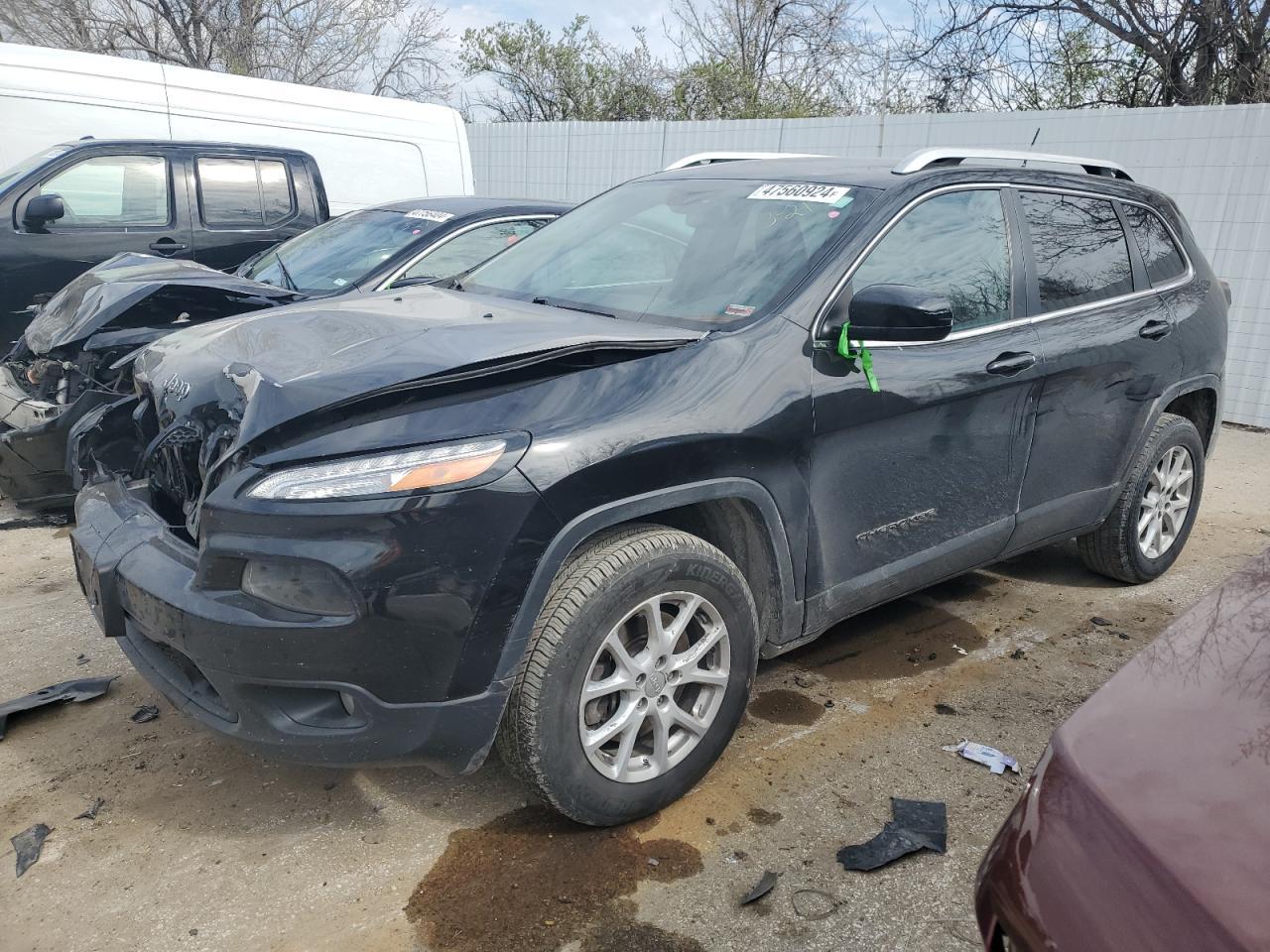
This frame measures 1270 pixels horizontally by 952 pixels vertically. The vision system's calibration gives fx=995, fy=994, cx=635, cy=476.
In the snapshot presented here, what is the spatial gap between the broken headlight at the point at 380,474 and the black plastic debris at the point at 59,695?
1.63 metres

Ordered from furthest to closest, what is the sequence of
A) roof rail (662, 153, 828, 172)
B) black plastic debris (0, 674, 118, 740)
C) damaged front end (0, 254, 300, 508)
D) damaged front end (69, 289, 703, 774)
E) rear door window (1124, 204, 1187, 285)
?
damaged front end (0, 254, 300, 508) < rear door window (1124, 204, 1187, 285) < roof rail (662, 153, 828, 172) < black plastic debris (0, 674, 118, 740) < damaged front end (69, 289, 703, 774)

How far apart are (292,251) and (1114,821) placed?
233 inches

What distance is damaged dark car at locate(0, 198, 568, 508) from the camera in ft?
15.2

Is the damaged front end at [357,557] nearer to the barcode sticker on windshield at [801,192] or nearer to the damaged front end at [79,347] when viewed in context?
the barcode sticker on windshield at [801,192]

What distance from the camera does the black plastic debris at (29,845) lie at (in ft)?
8.41

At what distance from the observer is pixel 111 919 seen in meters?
2.36

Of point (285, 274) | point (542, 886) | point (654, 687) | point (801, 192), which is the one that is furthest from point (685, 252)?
point (285, 274)

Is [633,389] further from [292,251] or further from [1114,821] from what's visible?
[292,251]

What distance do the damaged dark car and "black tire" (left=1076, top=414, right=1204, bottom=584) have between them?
132 inches

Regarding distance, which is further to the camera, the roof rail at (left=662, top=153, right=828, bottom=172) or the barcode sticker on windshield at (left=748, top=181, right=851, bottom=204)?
the roof rail at (left=662, top=153, right=828, bottom=172)

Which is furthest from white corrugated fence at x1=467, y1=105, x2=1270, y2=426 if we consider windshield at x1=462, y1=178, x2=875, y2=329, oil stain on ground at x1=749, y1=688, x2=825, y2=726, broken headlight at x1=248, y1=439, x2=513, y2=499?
broken headlight at x1=248, y1=439, x2=513, y2=499

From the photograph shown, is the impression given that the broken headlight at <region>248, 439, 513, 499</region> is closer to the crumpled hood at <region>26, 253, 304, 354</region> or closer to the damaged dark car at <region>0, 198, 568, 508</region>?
the damaged dark car at <region>0, 198, 568, 508</region>

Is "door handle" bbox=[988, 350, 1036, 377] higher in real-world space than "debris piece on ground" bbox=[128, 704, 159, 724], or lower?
higher

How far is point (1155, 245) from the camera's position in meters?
4.31
